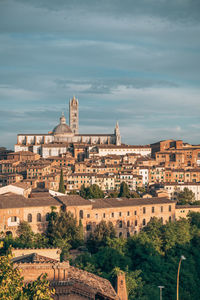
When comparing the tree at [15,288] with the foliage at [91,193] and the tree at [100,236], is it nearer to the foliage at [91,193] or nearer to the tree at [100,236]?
the tree at [100,236]

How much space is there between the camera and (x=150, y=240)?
101 feet

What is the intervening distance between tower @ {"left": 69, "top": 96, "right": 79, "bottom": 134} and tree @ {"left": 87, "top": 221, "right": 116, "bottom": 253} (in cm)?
6563

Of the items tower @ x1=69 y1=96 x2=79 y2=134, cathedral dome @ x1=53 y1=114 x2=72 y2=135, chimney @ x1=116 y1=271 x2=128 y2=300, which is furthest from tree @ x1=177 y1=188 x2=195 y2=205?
tower @ x1=69 y1=96 x2=79 y2=134

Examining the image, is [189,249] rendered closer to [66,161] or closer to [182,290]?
[182,290]

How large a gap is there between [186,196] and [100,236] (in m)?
19.8

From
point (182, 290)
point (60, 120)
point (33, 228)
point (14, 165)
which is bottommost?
point (182, 290)

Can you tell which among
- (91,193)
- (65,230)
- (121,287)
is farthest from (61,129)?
(121,287)

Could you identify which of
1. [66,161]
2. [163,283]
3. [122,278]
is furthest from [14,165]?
[122,278]

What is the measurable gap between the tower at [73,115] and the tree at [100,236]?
2584 inches

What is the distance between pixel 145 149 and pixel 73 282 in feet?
218

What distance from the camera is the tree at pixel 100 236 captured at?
Result: 101 ft

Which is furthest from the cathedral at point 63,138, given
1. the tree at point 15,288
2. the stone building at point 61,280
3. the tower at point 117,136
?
the tree at point 15,288

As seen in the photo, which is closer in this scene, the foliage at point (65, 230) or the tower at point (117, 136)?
the foliage at point (65, 230)

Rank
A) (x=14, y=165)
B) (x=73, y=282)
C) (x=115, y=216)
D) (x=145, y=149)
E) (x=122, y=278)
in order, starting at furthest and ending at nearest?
(x=145, y=149) → (x=14, y=165) → (x=115, y=216) → (x=122, y=278) → (x=73, y=282)
